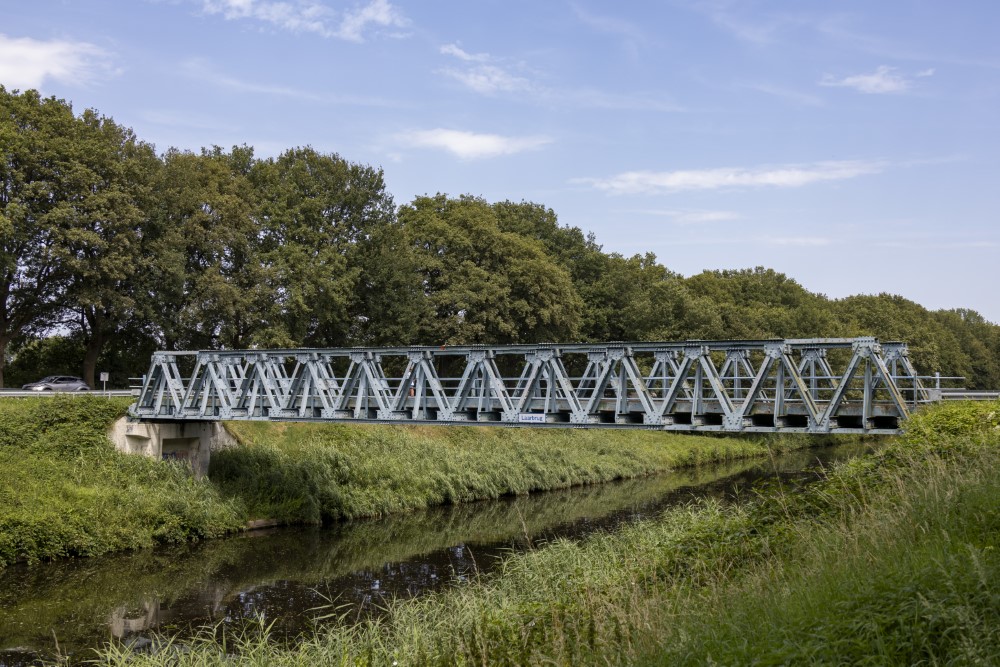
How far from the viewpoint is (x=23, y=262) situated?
42.2 metres

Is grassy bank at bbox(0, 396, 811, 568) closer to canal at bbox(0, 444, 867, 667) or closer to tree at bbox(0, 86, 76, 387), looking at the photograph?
canal at bbox(0, 444, 867, 667)

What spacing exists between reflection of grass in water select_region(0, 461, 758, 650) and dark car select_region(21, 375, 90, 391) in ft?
61.2

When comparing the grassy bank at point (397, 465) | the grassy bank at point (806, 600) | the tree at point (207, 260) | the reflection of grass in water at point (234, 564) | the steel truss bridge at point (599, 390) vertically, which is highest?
the tree at point (207, 260)

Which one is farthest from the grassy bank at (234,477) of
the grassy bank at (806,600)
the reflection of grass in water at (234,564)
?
the grassy bank at (806,600)

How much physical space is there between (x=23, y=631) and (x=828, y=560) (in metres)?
17.8

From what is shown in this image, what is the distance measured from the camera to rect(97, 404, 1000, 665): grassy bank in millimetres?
7418

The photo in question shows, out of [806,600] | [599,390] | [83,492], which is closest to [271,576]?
[83,492]

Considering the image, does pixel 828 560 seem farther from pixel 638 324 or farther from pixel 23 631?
pixel 638 324

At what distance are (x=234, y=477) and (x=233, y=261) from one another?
716 inches

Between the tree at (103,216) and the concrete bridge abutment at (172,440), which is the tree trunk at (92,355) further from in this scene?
the concrete bridge abutment at (172,440)

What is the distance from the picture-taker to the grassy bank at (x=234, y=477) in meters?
27.1

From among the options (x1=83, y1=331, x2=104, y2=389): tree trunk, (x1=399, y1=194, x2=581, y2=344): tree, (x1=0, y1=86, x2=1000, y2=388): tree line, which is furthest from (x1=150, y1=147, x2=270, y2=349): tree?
(x1=399, y1=194, x2=581, y2=344): tree

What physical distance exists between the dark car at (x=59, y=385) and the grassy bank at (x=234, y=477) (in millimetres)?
10309

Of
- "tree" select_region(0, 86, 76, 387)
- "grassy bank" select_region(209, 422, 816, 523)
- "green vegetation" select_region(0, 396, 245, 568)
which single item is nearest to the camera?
"green vegetation" select_region(0, 396, 245, 568)
